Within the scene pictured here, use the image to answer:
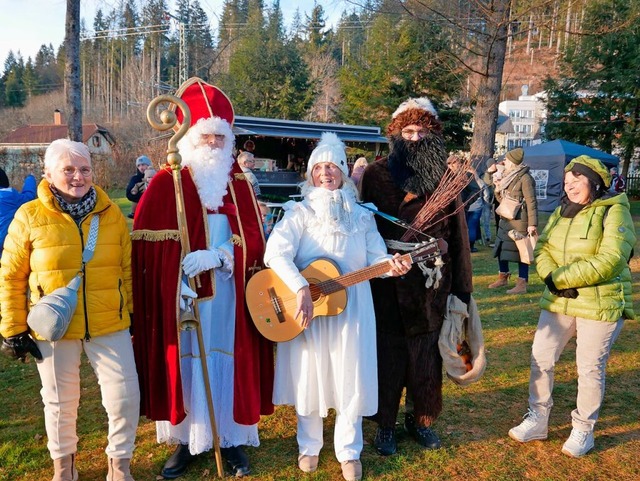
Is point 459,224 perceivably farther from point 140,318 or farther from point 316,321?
point 140,318

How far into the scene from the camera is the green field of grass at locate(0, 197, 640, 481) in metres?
Answer: 3.19

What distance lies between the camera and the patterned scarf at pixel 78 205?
2645mm

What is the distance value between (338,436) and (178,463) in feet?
3.32

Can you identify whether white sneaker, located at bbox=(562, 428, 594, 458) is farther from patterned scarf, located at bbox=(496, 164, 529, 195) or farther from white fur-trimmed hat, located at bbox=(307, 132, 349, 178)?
patterned scarf, located at bbox=(496, 164, 529, 195)

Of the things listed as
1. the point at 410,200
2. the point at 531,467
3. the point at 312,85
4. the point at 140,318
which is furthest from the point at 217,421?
the point at 312,85

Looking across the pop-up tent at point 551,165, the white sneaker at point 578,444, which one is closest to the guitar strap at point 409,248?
the white sneaker at point 578,444

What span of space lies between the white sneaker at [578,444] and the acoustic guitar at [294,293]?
1.68 m

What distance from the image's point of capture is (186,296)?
2.84 meters

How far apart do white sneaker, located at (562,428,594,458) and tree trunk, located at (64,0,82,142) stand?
8.11m

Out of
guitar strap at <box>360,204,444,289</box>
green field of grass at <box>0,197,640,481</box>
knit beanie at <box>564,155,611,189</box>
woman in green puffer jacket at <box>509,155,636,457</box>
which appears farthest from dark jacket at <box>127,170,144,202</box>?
knit beanie at <box>564,155,611,189</box>

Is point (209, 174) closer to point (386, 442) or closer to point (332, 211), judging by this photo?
point (332, 211)

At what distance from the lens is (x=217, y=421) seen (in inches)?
122

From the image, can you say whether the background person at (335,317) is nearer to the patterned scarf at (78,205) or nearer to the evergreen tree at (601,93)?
the patterned scarf at (78,205)

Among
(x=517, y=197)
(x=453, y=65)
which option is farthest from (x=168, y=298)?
(x=453, y=65)
